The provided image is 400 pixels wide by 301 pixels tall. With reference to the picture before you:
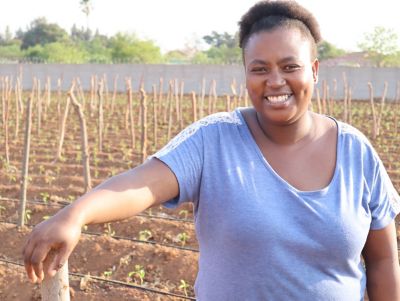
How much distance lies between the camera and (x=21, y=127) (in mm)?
13516

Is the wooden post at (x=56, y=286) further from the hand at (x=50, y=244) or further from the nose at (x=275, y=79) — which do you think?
the nose at (x=275, y=79)

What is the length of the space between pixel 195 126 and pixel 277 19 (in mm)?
310

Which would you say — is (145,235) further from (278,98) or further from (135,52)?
(135,52)

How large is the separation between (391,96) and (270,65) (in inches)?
1006

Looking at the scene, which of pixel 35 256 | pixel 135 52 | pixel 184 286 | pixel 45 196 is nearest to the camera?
Answer: pixel 35 256

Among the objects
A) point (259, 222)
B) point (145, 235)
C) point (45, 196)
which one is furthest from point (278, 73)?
point (45, 196)

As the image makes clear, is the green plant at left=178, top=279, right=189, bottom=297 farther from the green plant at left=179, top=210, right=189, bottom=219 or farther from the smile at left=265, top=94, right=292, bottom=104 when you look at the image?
the smile at left=265, top=94, right=292, bottom=104

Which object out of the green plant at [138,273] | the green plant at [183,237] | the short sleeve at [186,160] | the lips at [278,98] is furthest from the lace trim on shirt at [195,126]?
the green plant at [183,237]

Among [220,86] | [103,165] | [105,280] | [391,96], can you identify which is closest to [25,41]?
[220,86]

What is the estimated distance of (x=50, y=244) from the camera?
1182mm

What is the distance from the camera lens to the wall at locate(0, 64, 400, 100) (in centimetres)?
2681

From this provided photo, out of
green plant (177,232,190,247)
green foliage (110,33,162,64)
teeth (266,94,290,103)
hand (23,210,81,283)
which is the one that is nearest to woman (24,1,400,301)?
teeth (266,94,290,103)

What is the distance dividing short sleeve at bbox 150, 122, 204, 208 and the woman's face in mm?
167

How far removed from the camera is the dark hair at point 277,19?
1.53m
